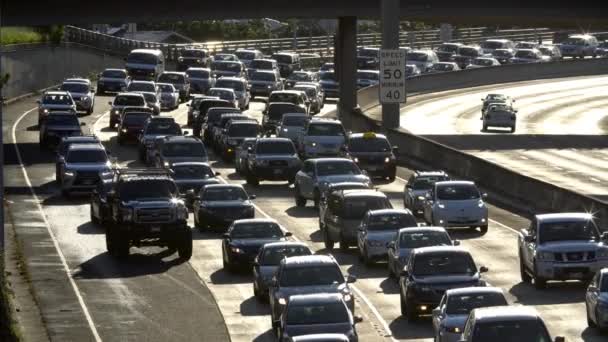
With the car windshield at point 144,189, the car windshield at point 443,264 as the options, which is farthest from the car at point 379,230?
the car windshield at point 443,264

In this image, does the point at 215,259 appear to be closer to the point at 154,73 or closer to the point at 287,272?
the point at 287,272

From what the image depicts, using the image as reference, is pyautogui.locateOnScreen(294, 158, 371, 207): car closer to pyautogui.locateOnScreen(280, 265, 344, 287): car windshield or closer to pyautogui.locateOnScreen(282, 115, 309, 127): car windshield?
pyautogui.locateOnScreen(282, 115, 309, 127): car windshield

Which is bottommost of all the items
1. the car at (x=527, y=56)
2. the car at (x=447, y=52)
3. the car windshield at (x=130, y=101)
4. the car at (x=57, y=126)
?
the car at (x=447, y=52)

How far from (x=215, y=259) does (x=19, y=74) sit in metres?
58.1

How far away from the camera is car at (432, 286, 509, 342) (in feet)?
101

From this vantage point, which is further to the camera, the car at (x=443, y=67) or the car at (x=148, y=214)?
the car at (x=443, y=67)

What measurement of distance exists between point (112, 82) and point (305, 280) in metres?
68.2

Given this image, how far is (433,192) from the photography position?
4969cm

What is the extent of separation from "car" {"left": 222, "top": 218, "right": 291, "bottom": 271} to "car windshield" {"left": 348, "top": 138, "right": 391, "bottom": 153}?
19600 mm

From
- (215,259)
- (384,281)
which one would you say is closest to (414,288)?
(384,281)

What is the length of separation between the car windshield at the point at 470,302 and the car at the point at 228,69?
7578 cm

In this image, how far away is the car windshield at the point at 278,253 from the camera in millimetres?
38750

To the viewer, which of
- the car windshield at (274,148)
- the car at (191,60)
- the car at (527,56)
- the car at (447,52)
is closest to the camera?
the car windshield at (274,148)

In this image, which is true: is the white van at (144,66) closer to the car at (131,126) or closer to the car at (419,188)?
the car at (131,126)
